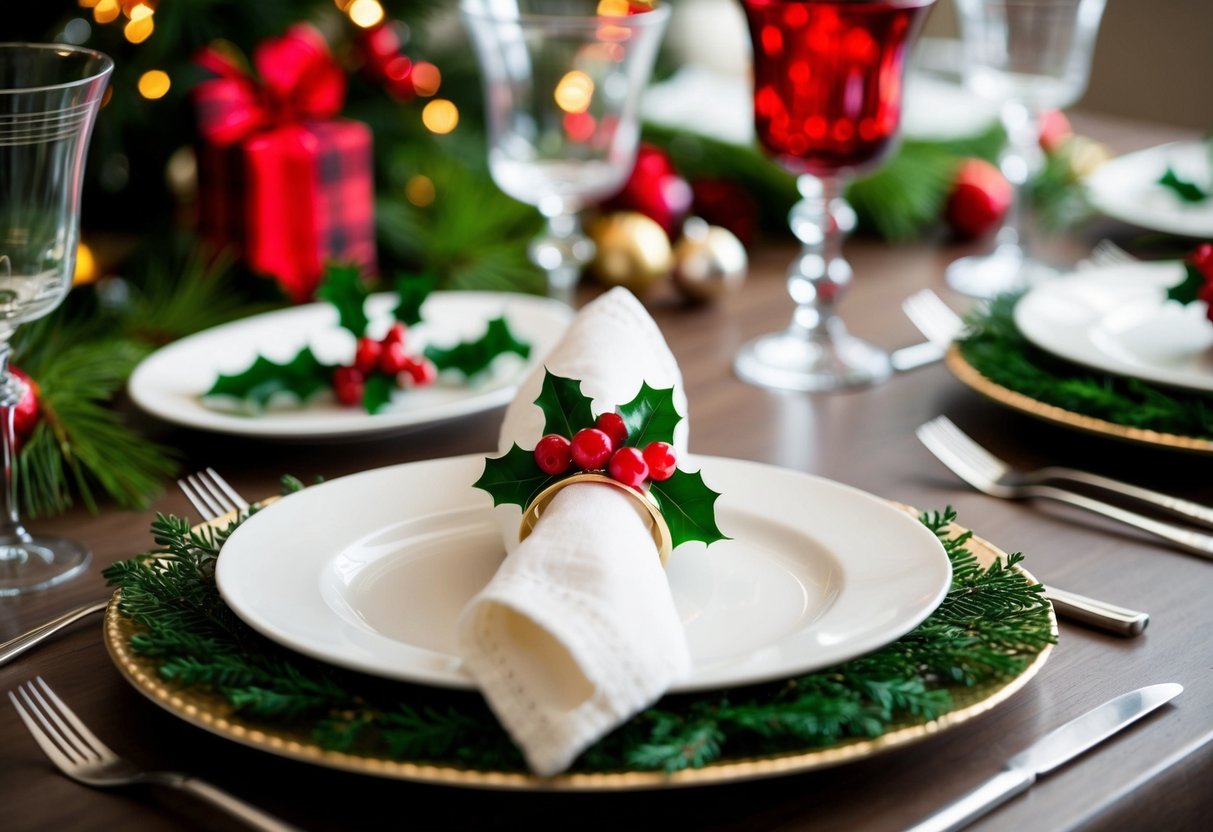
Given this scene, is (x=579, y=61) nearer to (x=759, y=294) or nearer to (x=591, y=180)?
(x=591, y=180)

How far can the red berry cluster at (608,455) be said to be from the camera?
612 millimetres

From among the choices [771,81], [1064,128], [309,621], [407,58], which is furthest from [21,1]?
[1064,128]

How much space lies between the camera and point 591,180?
114 centimetres

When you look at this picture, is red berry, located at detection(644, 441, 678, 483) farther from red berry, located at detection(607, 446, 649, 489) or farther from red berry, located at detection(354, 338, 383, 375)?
red berry, located at detection(354, 338, 383, 375)

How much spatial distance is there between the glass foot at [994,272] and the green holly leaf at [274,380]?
2.10 feet

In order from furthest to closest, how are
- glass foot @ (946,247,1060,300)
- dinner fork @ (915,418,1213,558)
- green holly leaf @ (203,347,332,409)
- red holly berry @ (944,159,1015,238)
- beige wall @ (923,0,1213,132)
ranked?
beige wall @ (923,0,1213,132)
red holly berry @ (944,159,1015,238)
glass foot @ (946,247,1060,300)
green holly leaf @ (203,347,332,409)
dinner fork @ (915,418,1213,558)

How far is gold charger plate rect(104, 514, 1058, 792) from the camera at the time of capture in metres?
0.48

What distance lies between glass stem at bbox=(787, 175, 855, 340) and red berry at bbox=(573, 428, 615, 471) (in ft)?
1.66

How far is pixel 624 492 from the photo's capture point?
0.61 meters

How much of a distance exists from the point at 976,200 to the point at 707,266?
372 mm

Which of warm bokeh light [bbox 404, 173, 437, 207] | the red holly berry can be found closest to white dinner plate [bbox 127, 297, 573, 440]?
warm bokeh light [bbox 404, 173, 437, 207]

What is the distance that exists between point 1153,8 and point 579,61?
240cm

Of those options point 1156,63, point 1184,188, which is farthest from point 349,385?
point 1156,63

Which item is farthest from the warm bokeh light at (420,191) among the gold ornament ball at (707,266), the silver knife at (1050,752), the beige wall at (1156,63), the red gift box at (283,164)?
the beige wall at (1156,63)
